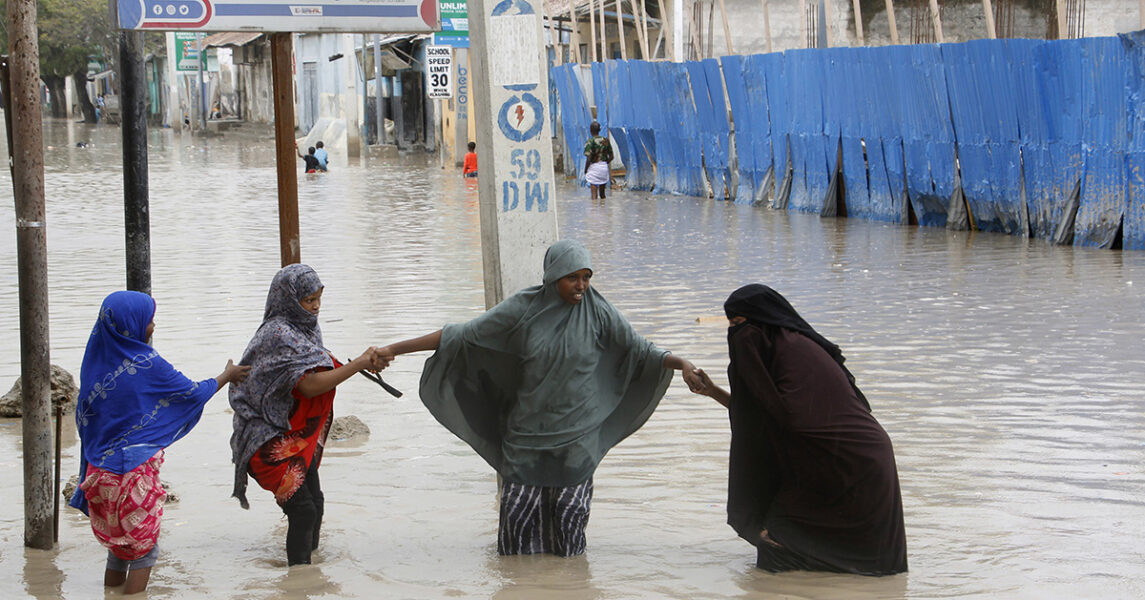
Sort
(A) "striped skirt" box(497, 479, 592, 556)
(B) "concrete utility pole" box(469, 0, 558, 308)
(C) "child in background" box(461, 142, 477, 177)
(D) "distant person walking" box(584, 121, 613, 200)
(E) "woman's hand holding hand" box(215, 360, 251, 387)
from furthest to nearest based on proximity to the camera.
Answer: (C) "child in background" box(461, 142, 477, 177)
(D) "distant person walking" box(584, 121, 613, 200)
(B) "concrete utility pole" box(469, 0, 558, 308)
(A) "striped skirt" box(497, 479, 592, 556)
(E) "woman's hand holding hand" box(215, 360, 251, 387)

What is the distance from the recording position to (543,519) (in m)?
4.70

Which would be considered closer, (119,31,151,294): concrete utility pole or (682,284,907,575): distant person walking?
(682,284,907,575): distant person walking

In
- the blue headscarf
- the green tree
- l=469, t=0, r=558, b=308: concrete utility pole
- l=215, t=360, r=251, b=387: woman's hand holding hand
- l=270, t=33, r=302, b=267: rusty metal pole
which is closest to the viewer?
the blue headscarf

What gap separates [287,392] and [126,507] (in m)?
0.61

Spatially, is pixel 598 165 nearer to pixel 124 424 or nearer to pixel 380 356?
pixel 380 356

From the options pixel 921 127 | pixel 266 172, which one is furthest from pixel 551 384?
pixel 266 172

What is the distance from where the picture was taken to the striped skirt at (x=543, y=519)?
464cm

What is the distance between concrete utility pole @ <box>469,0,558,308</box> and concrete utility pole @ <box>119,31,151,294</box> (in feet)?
6.60

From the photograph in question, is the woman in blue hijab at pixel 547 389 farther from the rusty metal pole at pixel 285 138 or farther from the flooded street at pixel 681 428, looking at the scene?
the rusty metal pole at pixel 285 138

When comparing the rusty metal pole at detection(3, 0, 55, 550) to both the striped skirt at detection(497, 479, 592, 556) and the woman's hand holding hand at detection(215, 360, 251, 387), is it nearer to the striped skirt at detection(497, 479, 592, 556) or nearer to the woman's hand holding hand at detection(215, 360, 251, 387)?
the woman's hand holding hand at detection(215, 360, 251, 387)

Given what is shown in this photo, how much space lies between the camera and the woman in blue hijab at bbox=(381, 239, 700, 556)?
454 centimetres

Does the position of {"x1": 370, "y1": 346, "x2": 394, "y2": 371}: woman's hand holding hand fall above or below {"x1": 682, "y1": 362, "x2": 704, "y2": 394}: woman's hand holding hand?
above

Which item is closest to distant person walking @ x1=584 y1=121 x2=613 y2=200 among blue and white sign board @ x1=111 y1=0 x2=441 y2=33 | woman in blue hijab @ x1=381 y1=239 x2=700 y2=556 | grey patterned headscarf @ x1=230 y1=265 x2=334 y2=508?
Result: blue and white sign board @ x1=111 y1=0 x2=441 y2=33

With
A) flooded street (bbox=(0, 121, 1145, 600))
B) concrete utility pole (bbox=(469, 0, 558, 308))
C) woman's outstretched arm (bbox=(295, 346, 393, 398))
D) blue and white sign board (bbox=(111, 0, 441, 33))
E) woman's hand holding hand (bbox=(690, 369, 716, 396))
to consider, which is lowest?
flooded street (bbox=(0, 121, 1145, 600))
